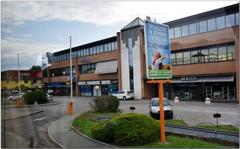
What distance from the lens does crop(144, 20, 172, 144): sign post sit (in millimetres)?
7516

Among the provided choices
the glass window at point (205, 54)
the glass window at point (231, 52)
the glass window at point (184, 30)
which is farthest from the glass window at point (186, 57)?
the glass window at point (231, 52)

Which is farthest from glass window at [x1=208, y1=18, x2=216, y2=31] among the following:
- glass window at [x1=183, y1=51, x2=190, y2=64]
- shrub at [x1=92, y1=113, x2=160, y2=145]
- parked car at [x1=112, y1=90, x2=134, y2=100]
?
shrub at [x1=92, y1=113, x2=160, y2=145]

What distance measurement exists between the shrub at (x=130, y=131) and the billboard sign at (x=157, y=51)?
1.33m

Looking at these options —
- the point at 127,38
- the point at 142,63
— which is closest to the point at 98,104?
the point at 142,63

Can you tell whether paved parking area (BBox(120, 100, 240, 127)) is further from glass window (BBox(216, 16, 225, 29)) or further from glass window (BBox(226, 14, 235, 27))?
glass window (BBox(216, 16, 225, 29))

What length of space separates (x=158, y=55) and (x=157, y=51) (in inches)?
4.7

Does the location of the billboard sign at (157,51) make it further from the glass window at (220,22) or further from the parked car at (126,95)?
the parked car at (126,95)

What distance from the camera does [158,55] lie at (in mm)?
7801

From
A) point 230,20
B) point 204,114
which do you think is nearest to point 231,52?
point 230,20

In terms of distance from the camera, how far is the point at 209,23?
2638 centimetres

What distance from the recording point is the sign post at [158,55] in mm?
7516

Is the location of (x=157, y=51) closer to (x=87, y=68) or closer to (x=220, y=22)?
(x=220, y=22)

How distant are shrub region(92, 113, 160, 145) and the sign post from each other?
374 mm

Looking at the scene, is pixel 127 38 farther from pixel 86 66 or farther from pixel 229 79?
pixel 229 79
